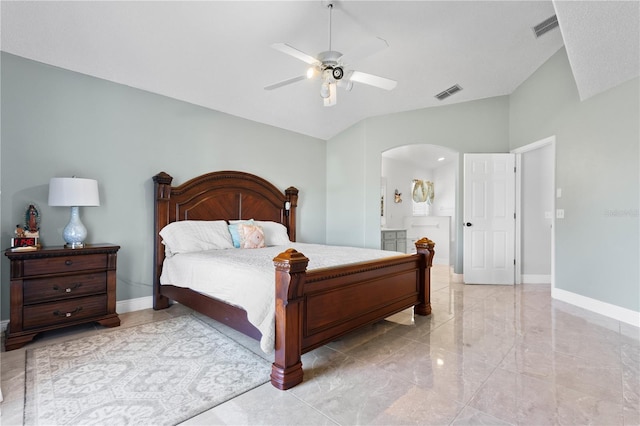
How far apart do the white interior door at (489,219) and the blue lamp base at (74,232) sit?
16.2 ft

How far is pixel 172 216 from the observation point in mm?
3666

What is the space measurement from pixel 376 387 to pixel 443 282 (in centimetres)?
346

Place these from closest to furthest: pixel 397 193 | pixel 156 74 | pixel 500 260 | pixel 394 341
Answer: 1. pixel 394 341
2. pixel 156 74
3. pixel 500 260
4. pixel 397 193

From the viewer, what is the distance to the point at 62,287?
8.83ft

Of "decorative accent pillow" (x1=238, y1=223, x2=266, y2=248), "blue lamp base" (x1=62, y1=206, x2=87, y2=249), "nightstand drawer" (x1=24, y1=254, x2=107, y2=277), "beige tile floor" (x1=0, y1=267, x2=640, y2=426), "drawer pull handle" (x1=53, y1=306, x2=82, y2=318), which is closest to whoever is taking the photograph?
"beige tile floor" (x1=0, y1=267, x2=640, y2=426)

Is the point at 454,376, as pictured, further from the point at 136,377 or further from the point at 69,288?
the point at 69,288

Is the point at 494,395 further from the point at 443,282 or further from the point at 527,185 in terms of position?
the point at 527,185

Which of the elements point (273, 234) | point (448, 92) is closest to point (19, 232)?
point (273, 234)

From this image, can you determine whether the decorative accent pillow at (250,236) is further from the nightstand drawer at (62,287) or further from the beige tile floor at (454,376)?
the nightstand drawer at (62,287)

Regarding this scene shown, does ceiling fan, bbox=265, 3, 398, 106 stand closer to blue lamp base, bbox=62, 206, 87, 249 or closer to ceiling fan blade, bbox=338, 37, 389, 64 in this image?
ceiling fan blade, bbox=338, 37, 389, 64

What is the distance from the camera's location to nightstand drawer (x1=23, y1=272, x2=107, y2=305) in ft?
8.37

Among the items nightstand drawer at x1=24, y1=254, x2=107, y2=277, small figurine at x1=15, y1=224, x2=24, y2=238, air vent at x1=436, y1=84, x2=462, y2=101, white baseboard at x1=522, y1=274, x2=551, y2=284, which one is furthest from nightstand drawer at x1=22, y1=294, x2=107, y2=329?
white baseboard at x1=522, y1=274, x2=551, y2=284

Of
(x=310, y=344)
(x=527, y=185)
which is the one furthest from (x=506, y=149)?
(x=310, y=344)

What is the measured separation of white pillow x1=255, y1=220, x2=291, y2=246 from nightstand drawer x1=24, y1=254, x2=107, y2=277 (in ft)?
6.01
